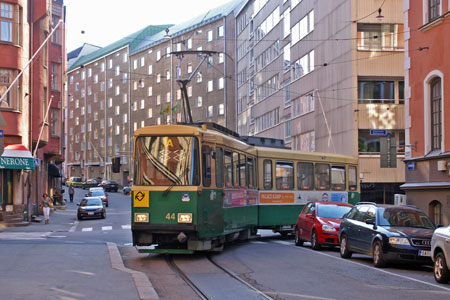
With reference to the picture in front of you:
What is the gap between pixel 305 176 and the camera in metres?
27.3

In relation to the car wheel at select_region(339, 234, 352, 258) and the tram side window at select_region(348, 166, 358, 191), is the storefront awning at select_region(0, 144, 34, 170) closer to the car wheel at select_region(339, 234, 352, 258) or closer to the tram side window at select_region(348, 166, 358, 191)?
the tram side window at select_region(348, 166, 358, 191)

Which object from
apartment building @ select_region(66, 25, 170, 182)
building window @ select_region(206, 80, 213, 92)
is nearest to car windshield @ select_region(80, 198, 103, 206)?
building window @ select_region(206, 80, 213, 92)

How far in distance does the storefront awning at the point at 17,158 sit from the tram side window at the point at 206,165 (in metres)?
20.2

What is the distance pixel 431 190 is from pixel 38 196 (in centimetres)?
2994

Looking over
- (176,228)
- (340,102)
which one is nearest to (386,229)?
(176,228)

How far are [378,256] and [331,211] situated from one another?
598 centimetres

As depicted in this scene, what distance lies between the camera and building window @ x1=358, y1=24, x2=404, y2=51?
147 feet

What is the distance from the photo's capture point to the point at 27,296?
1059 cm

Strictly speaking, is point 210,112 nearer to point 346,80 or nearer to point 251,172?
point 346,80

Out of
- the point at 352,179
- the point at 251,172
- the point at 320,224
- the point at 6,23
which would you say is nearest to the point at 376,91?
the point at 352,179

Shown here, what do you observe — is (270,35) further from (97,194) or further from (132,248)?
(132,248)

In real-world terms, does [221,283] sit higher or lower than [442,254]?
lower

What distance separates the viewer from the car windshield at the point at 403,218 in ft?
56.5

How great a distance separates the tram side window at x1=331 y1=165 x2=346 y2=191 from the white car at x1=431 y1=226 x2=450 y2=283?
1453 centimetres
